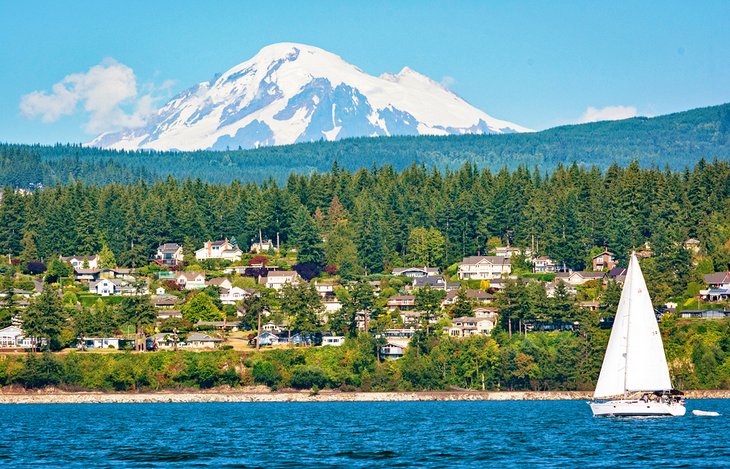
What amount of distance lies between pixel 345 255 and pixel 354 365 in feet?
129

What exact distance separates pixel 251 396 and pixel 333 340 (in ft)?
45.0

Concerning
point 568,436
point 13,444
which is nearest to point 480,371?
point 568,436

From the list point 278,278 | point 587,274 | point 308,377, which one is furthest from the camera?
point 278,278

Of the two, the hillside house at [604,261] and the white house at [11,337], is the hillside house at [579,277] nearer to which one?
the hillside house at [604,261]

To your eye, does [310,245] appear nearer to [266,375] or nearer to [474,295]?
[474,295]

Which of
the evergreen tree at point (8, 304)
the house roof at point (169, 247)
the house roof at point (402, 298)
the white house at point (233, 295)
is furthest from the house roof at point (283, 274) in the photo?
the evergreen tree at point (8, 304)

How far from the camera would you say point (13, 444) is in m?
67.9

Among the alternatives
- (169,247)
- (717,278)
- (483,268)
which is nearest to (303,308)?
(483,268)

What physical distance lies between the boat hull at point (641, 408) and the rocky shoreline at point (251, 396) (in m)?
38.9

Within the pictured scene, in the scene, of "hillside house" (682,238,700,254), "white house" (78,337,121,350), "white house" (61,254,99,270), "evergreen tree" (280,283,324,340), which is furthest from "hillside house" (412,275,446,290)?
"white house" (61,254,99,270)

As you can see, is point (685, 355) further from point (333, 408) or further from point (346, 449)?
point (346, 449)

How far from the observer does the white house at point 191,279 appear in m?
158

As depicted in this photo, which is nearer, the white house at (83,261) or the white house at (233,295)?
the white house at (233,295)

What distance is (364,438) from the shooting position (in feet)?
232
